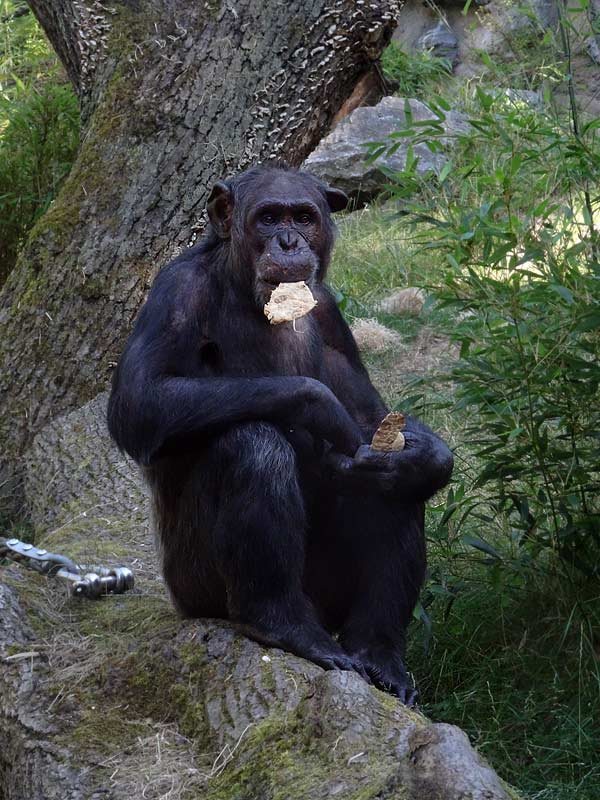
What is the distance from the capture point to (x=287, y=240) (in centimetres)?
418

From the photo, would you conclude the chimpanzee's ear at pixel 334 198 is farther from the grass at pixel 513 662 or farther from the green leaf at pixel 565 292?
the green leaf at pixel 565 292

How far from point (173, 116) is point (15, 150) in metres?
2.71

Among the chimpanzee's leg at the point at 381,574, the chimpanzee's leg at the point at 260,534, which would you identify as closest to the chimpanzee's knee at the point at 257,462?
the chimpanzee's leg at the point at 260,534

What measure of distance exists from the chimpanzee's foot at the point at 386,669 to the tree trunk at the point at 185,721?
0.57 metres

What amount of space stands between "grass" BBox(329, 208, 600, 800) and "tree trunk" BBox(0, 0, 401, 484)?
2074mm

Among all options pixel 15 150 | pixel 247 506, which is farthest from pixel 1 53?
pixel 247 506

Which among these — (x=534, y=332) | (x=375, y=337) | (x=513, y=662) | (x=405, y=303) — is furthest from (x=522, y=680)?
(x=405, y=303)

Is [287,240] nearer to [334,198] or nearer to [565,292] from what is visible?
[334,198]

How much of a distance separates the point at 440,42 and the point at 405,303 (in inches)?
359

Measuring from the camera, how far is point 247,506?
372 cm

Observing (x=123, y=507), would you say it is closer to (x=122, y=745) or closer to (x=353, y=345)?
(x=353, y=345)

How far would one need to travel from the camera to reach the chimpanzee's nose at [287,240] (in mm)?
4168

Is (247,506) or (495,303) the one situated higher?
(495,303)

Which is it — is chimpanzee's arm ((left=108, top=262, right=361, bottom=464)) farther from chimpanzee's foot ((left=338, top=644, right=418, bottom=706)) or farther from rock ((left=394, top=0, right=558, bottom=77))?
rock ((left=394, top=0, right=558, bottom=77))
